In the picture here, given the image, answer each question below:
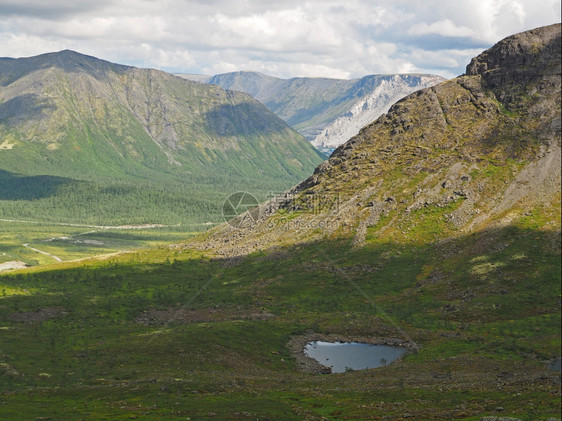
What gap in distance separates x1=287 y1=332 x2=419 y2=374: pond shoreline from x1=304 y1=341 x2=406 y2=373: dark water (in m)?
1.36

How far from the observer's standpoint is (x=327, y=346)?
149875 millimetres

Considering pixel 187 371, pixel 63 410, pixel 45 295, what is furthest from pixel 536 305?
pixel 45 295

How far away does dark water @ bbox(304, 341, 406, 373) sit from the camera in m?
134

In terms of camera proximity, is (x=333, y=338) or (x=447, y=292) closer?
(x=333, y=338)

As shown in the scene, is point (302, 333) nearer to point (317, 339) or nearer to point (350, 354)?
point (317, 339)

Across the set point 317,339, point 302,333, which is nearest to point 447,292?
point 317,339

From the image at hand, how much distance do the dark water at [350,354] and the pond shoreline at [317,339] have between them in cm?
136

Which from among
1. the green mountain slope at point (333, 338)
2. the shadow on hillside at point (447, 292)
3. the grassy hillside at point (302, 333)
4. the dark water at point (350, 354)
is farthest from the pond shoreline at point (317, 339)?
the shadow on hillside at point (447, 292)

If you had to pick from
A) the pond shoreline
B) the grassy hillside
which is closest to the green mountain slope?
the grassy hillside

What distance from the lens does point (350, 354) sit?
143m

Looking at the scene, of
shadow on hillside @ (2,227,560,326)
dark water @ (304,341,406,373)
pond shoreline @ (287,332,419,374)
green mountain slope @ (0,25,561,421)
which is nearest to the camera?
green mountain slope @ (0,25,561,421)

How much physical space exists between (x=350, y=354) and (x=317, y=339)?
13.0 meters

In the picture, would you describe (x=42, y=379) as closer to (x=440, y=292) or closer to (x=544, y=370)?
(x=544, y=370)

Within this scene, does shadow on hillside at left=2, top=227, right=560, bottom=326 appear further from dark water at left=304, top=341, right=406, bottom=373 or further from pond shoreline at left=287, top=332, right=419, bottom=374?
dark water at left=304, top=341, right=406, bottom=373
